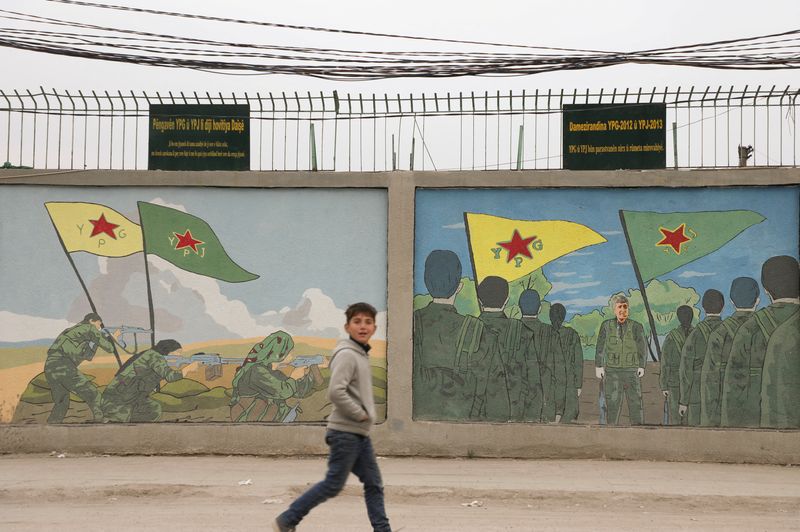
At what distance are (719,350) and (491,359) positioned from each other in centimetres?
→ 225

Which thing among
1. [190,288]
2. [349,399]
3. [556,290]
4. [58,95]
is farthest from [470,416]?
[58,95]

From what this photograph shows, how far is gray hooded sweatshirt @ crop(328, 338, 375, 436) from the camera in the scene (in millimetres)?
5453

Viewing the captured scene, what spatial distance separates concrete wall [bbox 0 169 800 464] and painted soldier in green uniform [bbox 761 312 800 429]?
191 mm

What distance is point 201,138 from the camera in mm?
9570

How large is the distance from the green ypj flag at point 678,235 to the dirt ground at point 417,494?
2.00 meters

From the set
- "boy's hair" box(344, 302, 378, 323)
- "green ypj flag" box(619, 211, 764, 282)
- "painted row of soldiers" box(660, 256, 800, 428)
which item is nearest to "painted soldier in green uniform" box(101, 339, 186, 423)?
"boy's hair" box(344, 302, 378, 323)

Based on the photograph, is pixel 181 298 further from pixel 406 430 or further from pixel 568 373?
pixel 568 373

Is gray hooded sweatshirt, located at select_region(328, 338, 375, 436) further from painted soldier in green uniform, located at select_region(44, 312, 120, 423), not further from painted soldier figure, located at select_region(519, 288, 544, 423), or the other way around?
painted soldier in green uniform, located at select_region(44, 312, 120, 423)

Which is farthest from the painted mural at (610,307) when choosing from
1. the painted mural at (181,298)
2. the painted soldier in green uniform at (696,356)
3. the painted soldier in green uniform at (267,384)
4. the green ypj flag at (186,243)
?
the green ypj flag at (186,243)

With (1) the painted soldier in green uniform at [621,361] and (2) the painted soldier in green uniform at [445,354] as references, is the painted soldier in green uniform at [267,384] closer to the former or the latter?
(2) the painted soldier in green uniform at [445,354]

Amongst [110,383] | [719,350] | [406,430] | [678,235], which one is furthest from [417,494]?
[678,235]

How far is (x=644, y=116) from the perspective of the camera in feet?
30.6

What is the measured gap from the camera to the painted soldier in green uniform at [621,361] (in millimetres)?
9031

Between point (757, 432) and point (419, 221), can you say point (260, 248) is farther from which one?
point (757, 432)
